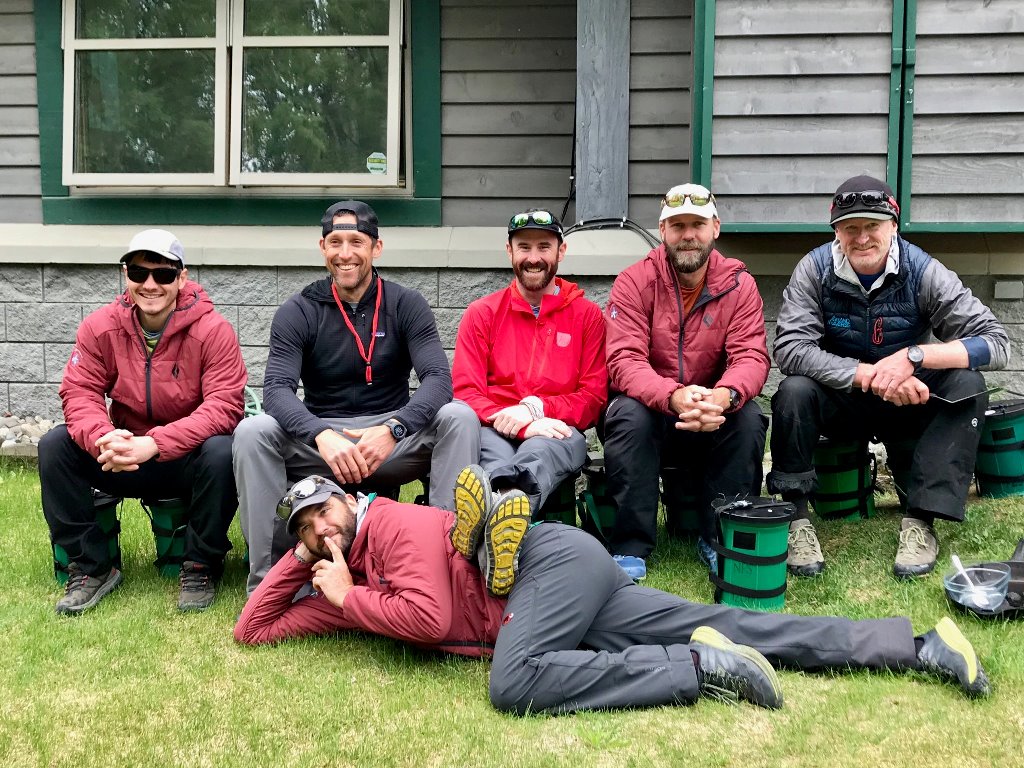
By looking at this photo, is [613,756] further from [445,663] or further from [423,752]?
[445,663]

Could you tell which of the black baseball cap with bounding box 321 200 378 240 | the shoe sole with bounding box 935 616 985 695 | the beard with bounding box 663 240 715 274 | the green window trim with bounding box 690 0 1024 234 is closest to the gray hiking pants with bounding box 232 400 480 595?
the black baseball cap with bounding box 321 200 378 240

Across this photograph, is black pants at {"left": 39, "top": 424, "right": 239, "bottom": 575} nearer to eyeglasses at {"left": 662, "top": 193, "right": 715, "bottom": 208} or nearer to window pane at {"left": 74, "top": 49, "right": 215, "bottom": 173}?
eyeglasses at {"left": 662, "top": 193, "right": 715, "bottom": 208}

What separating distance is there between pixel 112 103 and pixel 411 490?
3.46 m

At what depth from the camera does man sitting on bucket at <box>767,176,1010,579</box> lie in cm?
401

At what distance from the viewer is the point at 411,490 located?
5.78 meters

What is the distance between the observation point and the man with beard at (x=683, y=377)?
4.09m

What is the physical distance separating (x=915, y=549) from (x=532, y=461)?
1559 mm

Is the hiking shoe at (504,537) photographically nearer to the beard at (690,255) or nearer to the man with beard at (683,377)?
the man with beard at (683,377)

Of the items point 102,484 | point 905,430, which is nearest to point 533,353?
point 905,430

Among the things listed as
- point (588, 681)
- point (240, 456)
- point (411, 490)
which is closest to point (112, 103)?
point (411, 490)

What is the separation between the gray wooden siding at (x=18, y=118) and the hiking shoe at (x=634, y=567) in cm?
508

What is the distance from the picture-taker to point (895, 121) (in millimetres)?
5500

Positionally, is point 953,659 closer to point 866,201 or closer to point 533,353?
point 866,201

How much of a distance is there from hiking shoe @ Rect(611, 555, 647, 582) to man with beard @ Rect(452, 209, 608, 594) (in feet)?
1.53
